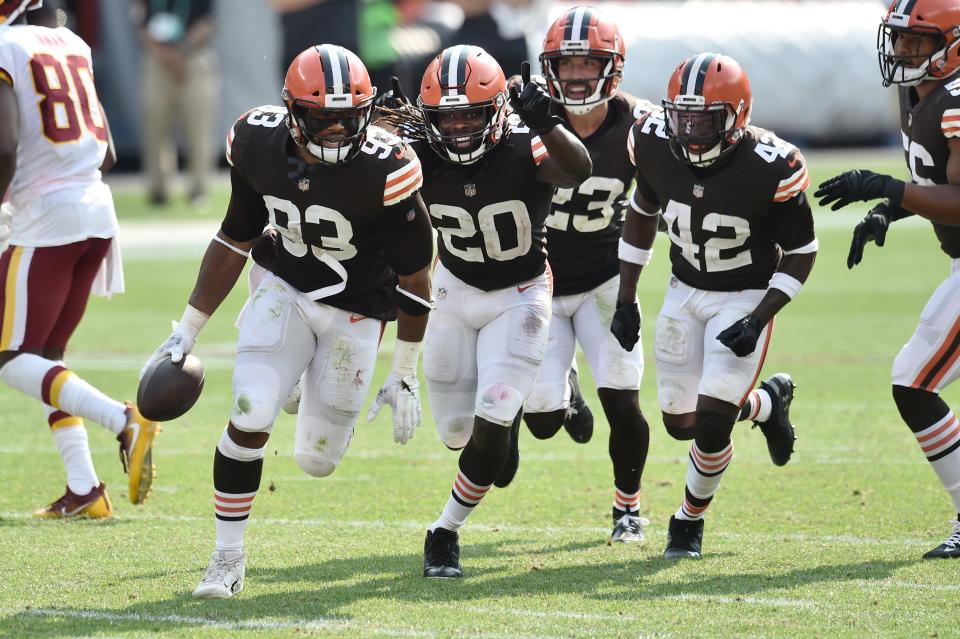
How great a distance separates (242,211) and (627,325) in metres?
1.47

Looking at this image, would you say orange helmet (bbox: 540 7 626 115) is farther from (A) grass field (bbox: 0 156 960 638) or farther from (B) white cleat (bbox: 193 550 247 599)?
(B) white cleat (bbox: 193 550 247 599)

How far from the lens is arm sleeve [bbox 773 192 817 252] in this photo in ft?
16.2

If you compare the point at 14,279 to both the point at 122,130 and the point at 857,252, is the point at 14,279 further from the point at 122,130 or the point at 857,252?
the point at 122,130

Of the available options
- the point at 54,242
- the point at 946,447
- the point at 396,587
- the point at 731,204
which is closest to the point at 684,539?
the point at 946,447

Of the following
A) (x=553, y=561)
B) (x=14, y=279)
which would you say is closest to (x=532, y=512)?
(x=553, y=561)

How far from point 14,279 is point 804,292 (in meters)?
7.97

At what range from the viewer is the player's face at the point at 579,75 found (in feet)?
18.2

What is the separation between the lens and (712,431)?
4.91 metres

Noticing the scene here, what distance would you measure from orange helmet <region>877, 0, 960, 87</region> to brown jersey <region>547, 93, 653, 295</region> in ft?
3.47

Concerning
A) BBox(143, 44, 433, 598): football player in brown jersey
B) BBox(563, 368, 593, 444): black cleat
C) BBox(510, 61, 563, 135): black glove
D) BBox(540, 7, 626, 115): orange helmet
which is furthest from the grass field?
BBox(540, 7, 626, 115): orange helmet

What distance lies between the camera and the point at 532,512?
18.7 ft

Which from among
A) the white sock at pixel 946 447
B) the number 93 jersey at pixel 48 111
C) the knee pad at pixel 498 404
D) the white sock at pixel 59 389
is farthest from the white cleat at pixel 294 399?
the white sock at pixel 946 447

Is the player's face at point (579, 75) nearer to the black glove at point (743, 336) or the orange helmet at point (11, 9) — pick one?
the black glove at point (743, 336)

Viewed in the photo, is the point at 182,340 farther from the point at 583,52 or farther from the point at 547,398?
the point at 583,52
